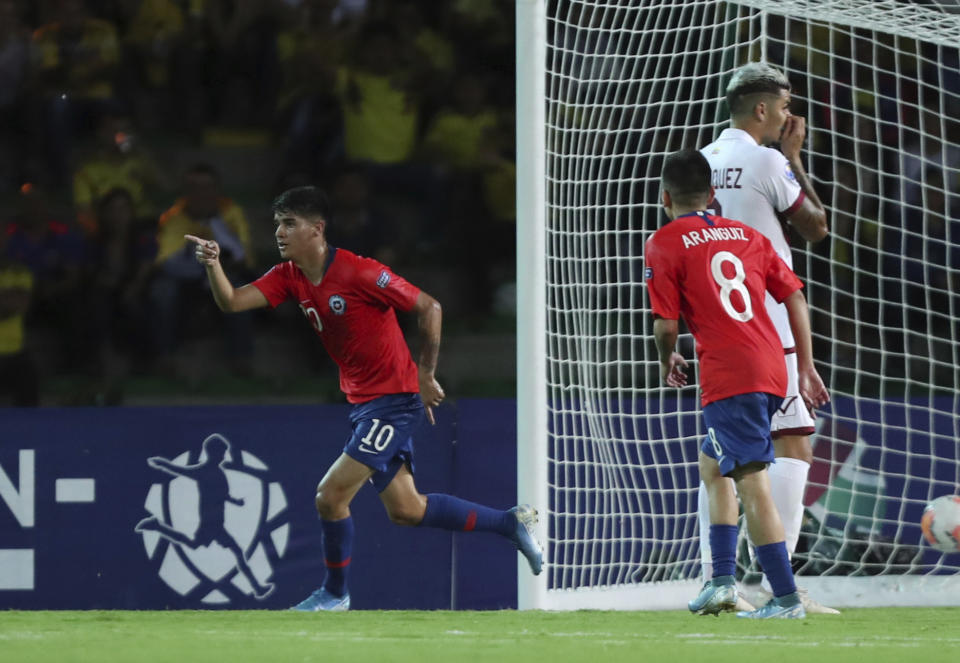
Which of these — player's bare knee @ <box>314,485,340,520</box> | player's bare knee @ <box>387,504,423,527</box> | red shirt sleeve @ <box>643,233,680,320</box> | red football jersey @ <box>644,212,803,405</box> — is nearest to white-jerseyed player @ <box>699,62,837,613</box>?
red football jersey @ <box>644,212,803,405</box>

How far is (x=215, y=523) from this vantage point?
20.4ft

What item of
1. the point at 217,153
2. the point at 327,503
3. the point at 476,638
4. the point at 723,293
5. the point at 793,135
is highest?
the point at 217,153

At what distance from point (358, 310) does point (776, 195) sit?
5.06 feet

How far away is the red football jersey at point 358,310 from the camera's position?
5.35m

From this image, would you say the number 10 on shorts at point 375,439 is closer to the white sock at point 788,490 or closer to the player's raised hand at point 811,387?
the white sock at point 788,490

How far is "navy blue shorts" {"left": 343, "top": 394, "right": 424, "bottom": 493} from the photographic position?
17.5 feet

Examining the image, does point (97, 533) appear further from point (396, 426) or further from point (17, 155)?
point (17, 155)

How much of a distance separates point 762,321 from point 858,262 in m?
3.10

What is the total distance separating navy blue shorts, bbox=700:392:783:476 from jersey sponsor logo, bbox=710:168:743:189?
868mm

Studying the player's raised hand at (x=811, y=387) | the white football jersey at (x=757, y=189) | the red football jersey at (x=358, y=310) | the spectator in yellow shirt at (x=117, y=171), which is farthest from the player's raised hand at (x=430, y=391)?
the spectator in yellow shirt at (x=117, y=171)

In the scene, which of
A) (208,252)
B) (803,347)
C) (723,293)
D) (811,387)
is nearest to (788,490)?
(811,387)

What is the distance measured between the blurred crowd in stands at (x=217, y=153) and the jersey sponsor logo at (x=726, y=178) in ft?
10.6

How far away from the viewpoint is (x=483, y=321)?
822 cm

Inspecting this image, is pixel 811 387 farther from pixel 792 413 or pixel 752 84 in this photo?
pixel 752 84
